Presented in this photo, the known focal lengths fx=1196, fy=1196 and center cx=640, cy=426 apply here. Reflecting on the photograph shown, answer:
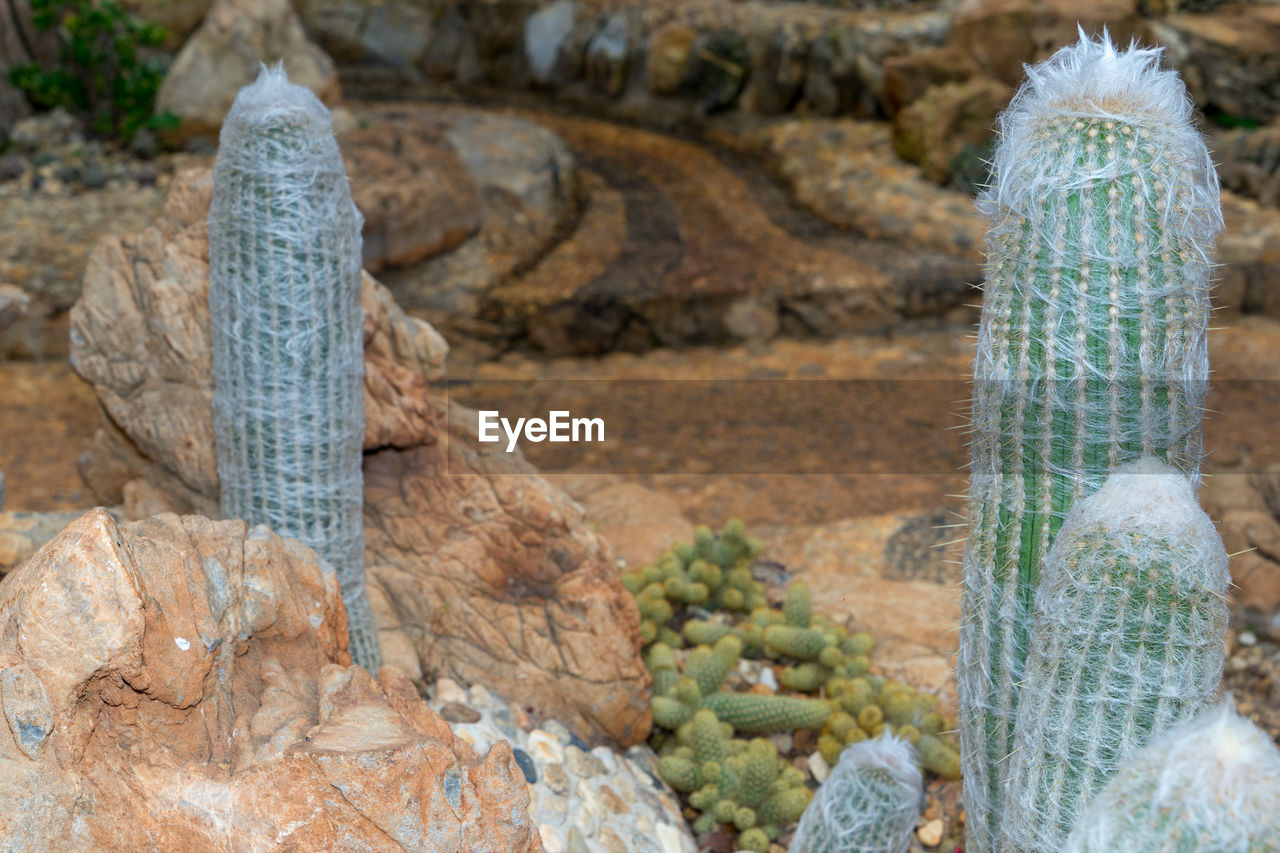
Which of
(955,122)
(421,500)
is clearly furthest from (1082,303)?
(955,122)

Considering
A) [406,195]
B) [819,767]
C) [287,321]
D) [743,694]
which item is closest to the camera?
[287,321]

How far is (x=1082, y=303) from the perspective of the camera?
2.46m

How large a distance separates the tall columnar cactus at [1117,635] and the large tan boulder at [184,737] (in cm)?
104

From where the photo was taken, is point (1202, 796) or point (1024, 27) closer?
point (1202, 796)

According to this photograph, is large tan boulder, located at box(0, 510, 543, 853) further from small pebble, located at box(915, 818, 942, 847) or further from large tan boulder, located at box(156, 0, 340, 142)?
large tan boulder, located at box(156, 0, 340, 142)

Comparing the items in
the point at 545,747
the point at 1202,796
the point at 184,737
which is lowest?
the point at 545,747

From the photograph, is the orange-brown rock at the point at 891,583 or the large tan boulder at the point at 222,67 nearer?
the orange-brown rock at the point at 891,583

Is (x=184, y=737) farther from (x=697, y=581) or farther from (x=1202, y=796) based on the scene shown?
(x=697, y=581)

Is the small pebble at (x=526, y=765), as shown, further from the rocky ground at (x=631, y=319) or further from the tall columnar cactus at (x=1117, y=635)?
the tall columnar cactus at (x=1117, y=635)

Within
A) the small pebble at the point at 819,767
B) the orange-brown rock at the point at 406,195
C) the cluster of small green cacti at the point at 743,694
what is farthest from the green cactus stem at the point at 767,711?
the orange-brown rock at the point at 406,195

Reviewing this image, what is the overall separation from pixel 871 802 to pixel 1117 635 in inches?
48.9

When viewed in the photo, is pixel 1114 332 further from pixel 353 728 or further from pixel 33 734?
pixel 33 734

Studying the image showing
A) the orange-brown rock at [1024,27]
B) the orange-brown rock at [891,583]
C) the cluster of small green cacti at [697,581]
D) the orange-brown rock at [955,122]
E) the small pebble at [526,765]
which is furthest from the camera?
the orange-brown rock at [1024,27]

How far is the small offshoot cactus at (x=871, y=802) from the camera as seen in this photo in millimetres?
3168
